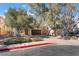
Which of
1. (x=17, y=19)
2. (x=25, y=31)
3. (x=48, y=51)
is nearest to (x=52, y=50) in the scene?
(x=48, y=51)

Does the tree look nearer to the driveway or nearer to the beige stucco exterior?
the beige stucco exterior

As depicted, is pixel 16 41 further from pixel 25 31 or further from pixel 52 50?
pixel 52 50

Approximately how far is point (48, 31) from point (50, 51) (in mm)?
273

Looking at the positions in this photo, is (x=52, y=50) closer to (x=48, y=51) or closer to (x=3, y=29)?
(x=48, y=51)

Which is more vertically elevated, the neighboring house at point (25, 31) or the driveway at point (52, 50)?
the neighboring house at point (25, 31)

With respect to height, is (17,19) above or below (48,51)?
above

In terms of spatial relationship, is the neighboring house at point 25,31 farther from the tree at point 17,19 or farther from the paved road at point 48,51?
the paved road at point 48,51

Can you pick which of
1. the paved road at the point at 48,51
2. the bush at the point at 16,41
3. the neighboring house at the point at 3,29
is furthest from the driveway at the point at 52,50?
the neighboring house at the point at 3,29

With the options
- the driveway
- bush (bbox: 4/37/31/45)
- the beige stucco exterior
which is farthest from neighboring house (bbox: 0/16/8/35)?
the driveway

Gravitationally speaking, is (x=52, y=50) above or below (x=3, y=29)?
below

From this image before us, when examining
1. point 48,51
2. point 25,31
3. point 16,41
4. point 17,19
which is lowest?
point 48,51

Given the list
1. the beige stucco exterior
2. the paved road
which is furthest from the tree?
the paved road

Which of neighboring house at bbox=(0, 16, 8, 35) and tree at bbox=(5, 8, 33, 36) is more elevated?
tree at bbox=(5, 8, 33, 36)

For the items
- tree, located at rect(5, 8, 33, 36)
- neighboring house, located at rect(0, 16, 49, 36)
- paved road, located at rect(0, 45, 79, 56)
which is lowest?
paved road, located at rect(0, 45, 79, 56)
